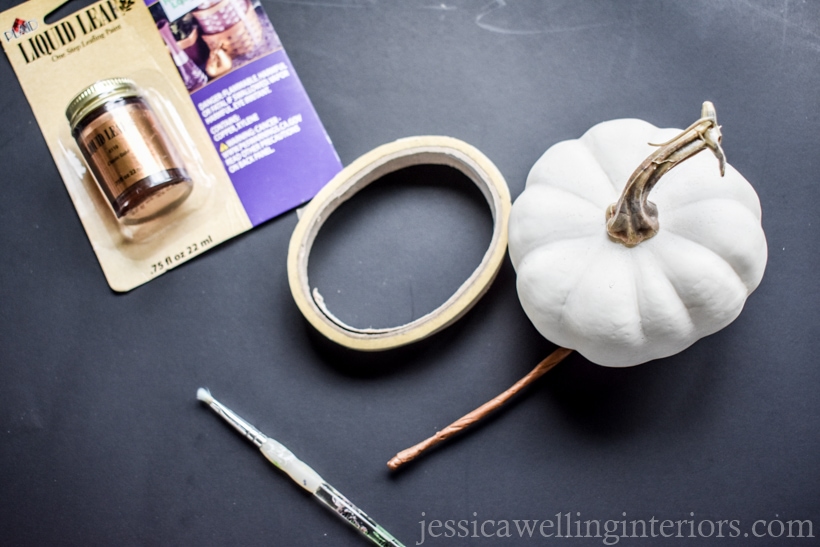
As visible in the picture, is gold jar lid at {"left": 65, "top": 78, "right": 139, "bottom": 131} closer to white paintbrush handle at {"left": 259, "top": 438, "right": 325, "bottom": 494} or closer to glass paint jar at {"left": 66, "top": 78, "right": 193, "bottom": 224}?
glass paint jar at {"left": 66, "top": 78, "right": 193, "bottom": 224}

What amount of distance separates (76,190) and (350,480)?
1.85 ft

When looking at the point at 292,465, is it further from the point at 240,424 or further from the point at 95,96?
the point at 95,96

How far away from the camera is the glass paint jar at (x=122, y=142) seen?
79cm

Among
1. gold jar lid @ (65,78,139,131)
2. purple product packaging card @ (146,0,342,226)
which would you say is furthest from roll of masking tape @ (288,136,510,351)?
gold jar lid @ (65,78,139,131)

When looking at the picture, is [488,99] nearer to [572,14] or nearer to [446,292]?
[572,14]

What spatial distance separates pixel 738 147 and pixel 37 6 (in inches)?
39.0

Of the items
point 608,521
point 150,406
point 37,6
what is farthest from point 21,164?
point 608,521

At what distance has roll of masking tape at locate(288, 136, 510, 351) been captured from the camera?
0.79 metres

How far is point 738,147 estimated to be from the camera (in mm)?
830

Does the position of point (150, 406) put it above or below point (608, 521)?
above

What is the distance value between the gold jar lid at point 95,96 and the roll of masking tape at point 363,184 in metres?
0.28

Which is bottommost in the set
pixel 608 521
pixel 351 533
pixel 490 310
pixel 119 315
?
pixel 608 521

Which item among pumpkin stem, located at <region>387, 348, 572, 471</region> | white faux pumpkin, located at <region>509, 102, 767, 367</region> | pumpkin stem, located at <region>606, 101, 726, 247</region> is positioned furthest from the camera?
pumpkin stem, located at <region>387, 348, 572, 471</region>

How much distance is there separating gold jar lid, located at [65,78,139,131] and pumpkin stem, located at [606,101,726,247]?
2.08 ft
